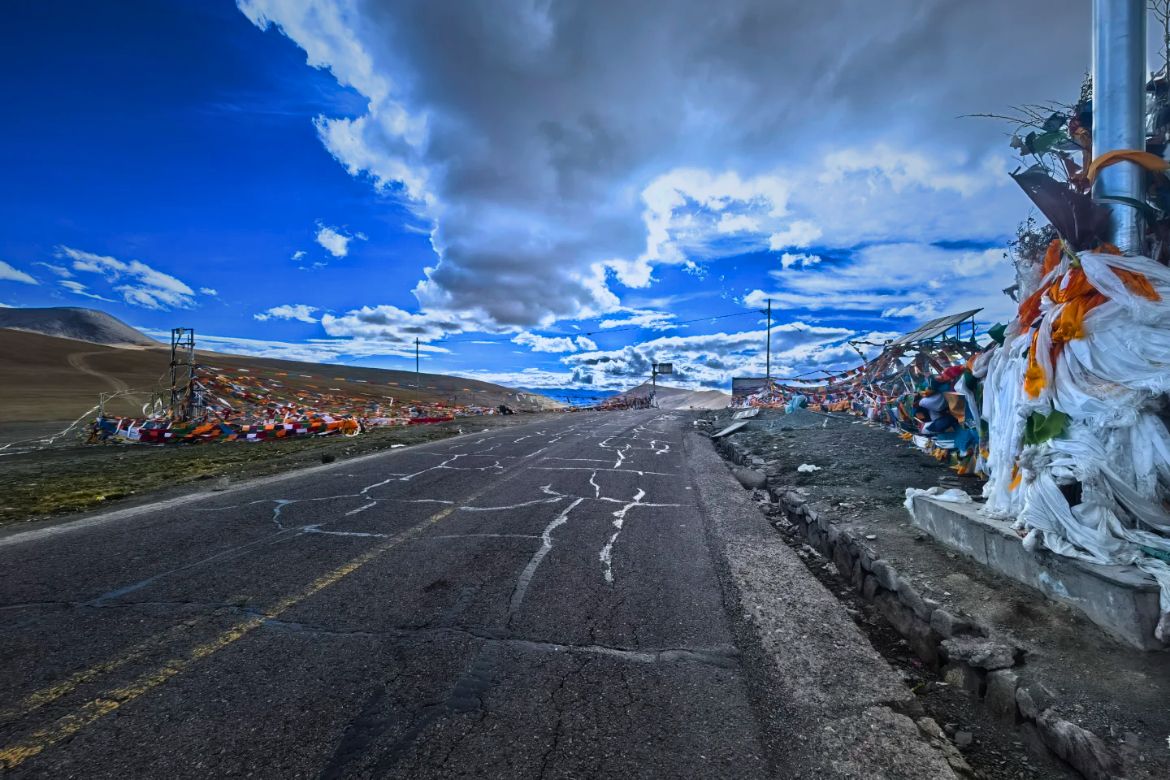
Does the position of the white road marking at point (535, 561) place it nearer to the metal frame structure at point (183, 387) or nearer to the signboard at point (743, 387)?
the metal frame structure at point (183, 387)

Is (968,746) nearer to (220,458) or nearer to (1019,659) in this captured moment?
(1019,659)

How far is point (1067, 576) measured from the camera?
11.1 ft

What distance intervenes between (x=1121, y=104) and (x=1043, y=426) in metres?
3.24

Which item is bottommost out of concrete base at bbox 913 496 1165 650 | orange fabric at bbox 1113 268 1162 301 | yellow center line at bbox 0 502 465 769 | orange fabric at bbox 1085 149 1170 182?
yellow center line at bbox 0 502 465 769

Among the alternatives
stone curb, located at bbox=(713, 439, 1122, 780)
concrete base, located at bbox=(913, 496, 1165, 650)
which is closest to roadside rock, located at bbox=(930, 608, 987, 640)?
stone curb, located at bbox=(713, 439, 1122, 780)

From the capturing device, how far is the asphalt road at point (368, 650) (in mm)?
2197

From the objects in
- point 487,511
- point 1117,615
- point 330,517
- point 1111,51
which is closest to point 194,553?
point 330,517

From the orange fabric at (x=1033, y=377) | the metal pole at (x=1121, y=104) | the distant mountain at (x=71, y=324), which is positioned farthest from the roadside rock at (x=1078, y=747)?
the distant mountain at (x=71, y=324)

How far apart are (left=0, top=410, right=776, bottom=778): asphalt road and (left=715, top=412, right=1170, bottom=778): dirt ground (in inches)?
45.3

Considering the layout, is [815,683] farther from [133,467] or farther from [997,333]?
[133,467]

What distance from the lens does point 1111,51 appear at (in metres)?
4.81

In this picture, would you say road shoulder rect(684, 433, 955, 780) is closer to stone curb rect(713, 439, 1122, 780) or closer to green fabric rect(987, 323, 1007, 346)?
stone curb rect(713, 439, 1122, 780)

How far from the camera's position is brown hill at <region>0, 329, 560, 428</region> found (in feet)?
84.1

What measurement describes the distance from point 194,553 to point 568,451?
827cm
